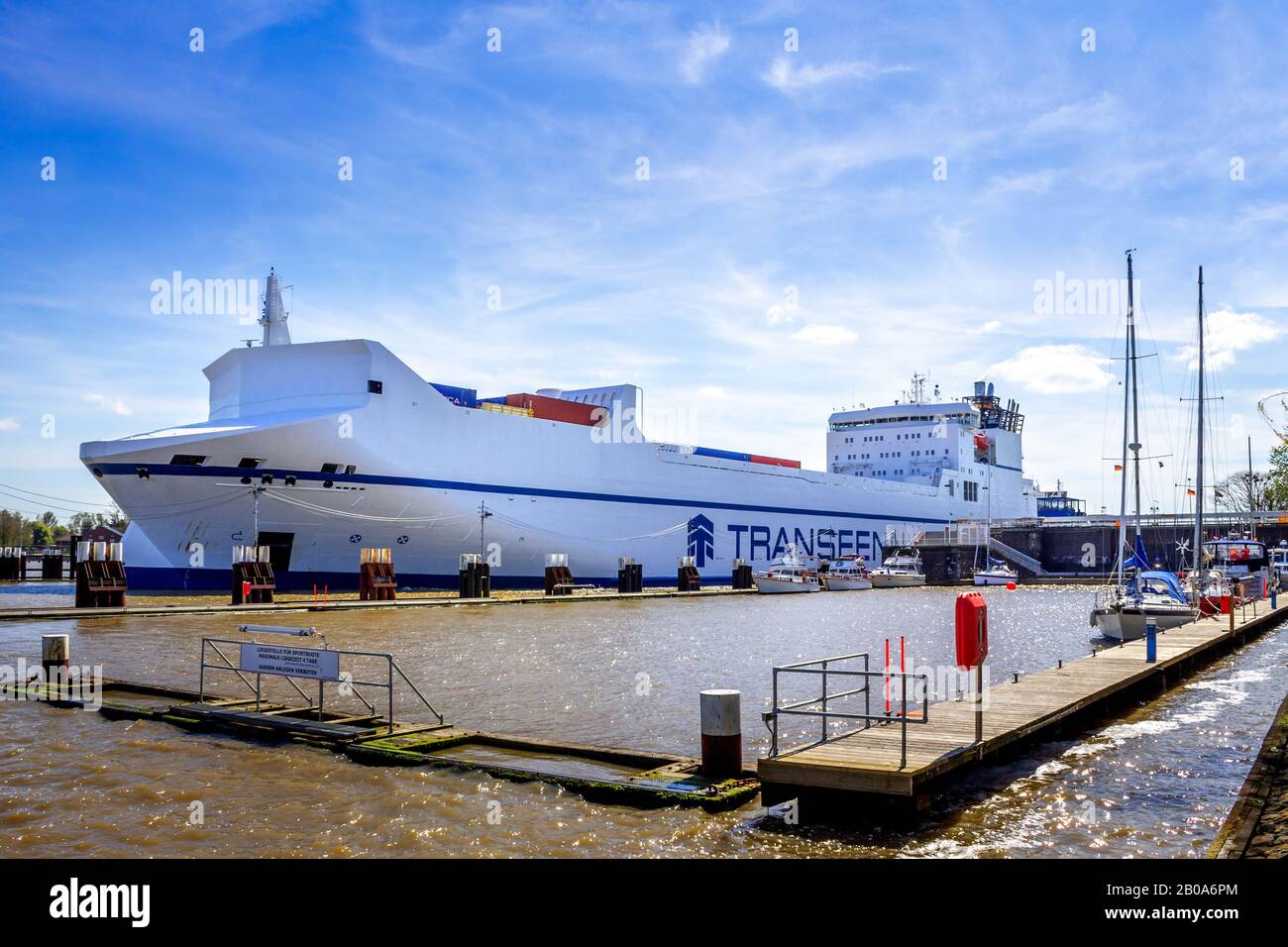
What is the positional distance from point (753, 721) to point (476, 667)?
238 inches

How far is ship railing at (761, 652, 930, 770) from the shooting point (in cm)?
766

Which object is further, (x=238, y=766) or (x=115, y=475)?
(x=115, y=475)

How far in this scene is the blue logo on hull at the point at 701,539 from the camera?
163 ft

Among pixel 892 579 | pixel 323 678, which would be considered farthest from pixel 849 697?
pixel 892 579

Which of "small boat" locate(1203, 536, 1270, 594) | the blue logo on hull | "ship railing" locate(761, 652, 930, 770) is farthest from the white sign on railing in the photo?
"small boat" locate(1203, 536, 1270, 594)

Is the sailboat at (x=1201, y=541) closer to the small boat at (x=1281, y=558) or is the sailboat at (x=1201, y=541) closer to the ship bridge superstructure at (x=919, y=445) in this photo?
the small boat at (x=1281, y=558)

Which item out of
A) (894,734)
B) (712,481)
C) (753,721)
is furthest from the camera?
(712,481)

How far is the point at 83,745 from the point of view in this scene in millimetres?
9242

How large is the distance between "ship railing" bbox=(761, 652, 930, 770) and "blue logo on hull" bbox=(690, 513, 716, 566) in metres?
32.2

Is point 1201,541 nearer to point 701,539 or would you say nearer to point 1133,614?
point 1133,614

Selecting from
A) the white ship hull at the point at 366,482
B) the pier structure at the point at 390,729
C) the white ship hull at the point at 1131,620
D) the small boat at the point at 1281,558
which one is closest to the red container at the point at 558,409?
the white ship hull at the point at 366,482

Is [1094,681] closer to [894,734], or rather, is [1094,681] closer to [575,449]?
[894,734]
